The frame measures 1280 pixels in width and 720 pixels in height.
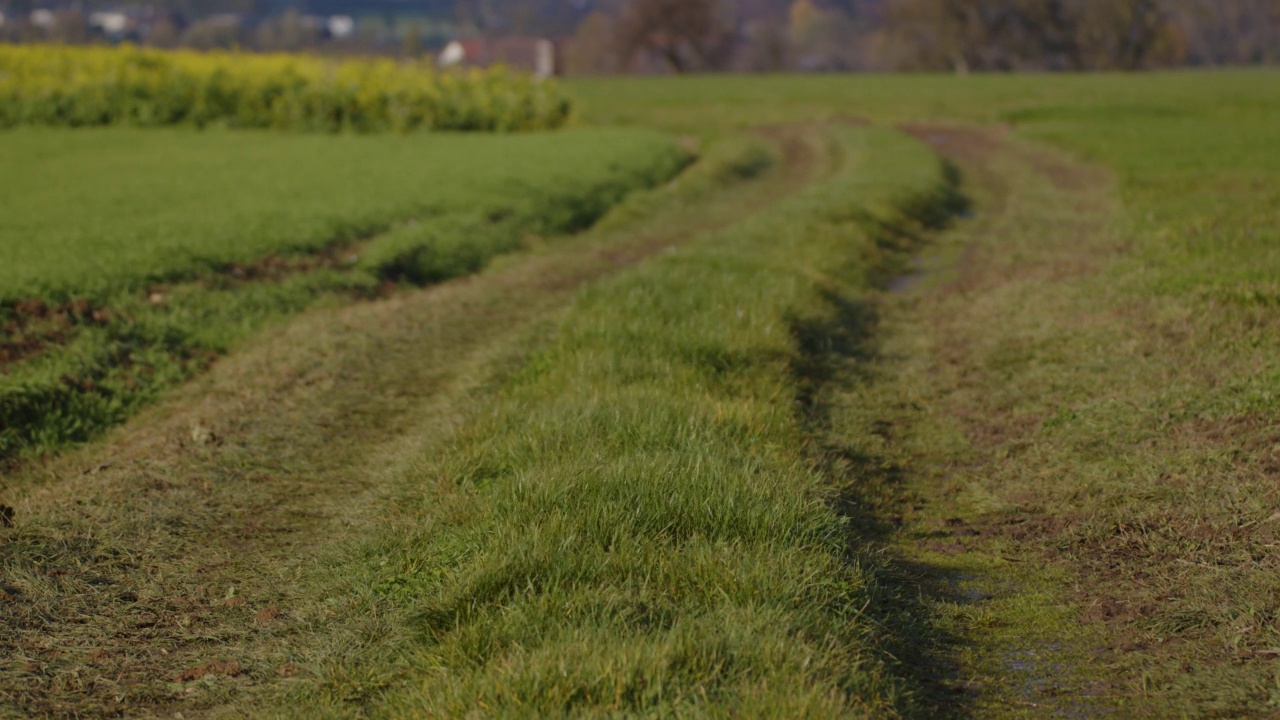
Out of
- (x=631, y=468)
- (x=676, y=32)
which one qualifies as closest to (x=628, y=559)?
(x=631, y=468)

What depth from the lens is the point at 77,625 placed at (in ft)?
14.0

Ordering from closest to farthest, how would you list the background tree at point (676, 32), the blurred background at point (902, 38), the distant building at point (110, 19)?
the blurred background at point (902, 38), the background tree at point (676, 32), the distant building at point (110, 19)

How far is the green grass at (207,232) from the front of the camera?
7.45 m

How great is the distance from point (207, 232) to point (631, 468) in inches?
306

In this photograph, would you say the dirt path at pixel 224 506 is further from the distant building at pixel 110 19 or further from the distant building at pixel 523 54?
the distant building at pixel 110 19

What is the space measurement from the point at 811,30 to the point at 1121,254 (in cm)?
17442

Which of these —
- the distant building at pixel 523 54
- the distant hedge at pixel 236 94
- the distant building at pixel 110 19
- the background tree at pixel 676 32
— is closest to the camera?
the distant hedge at pixel 236 94

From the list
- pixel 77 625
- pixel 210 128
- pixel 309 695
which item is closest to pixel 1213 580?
pixel 309 695

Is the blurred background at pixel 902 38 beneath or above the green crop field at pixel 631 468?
above

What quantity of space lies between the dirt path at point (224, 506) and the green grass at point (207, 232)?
47 centimetres

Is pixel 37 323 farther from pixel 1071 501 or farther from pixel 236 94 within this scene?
pixel 236 94

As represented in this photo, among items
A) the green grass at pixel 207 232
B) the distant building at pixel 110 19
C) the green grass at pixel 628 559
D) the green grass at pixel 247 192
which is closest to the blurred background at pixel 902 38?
the distant building at pixel 110 19

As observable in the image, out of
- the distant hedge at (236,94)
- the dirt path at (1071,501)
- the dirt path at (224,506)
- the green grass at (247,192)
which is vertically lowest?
the dirt path at (224,506)

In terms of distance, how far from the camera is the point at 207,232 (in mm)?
11312
